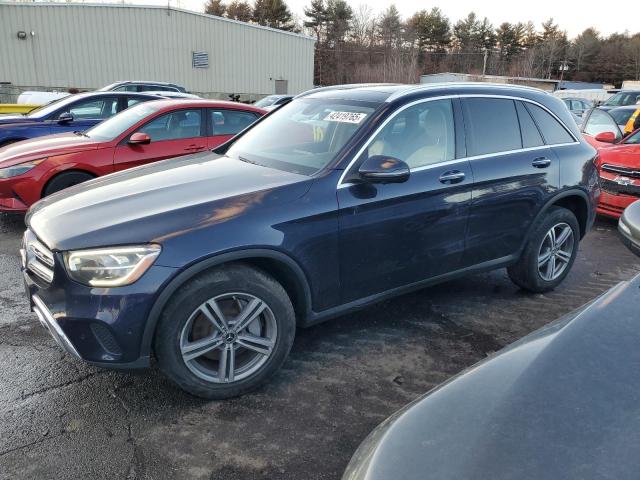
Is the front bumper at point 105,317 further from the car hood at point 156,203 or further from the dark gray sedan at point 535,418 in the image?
the dark gray sedan at point 535,418

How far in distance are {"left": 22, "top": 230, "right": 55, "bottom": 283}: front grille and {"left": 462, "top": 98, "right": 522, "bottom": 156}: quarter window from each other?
286cm

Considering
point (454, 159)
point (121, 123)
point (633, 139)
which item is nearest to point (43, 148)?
point (121, 123)

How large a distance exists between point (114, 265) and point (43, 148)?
14.5ft

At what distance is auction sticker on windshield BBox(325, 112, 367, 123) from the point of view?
343 cm

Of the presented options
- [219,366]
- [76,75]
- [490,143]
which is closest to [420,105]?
[490,143]

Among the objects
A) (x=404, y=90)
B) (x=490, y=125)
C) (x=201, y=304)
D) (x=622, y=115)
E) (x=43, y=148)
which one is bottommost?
(x=201, y=304)

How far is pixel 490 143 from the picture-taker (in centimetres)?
390

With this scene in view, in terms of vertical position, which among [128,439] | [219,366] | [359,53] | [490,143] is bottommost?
[128,439]

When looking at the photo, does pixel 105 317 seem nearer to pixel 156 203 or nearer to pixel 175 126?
pixel 156 203

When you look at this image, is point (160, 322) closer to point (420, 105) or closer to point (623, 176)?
point (420, 105)

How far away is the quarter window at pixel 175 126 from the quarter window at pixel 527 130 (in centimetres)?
428

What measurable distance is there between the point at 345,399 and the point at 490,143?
2235 mm

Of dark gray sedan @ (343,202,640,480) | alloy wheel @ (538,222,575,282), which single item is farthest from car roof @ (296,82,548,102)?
dark gray sedan @ (343,202,640,480)

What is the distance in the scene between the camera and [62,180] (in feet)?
19.6
